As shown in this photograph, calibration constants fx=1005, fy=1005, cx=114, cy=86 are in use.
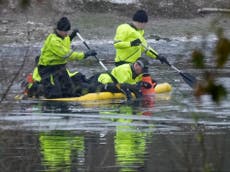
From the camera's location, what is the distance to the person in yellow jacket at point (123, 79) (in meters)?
18.6

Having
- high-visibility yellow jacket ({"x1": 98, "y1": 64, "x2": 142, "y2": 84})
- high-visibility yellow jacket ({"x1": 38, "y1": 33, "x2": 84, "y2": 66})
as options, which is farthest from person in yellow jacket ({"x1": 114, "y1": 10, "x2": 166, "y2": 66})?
high-visibility yellow jacket ({"x1": 38, "y1": 33, "x2": 84, "y2": 66})

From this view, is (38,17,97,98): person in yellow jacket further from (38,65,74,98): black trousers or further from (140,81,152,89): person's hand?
(140,81,152,89): person's hand

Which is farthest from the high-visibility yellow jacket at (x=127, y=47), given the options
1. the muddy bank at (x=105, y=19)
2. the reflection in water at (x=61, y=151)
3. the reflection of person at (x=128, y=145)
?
the muddy bank at (x=105, y=19)

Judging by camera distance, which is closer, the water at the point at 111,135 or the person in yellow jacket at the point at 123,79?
the water at the point at 111,135

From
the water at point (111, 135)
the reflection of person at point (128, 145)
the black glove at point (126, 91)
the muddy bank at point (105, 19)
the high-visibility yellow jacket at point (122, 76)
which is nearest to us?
the water at point (111, 135)

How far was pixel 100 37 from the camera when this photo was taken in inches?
1271

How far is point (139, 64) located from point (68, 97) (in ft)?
4.85

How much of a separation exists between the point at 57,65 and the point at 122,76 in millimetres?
1227

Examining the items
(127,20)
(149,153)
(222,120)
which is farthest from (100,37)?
(149,153)

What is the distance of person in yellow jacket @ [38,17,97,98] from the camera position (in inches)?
720

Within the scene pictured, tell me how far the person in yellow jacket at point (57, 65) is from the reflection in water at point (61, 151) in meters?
5.14

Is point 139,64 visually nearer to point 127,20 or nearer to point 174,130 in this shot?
point 174,130

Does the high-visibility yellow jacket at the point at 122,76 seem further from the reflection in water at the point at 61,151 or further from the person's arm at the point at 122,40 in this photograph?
the reflection in water at the point at 61,151

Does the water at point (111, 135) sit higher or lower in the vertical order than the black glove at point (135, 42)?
higher
